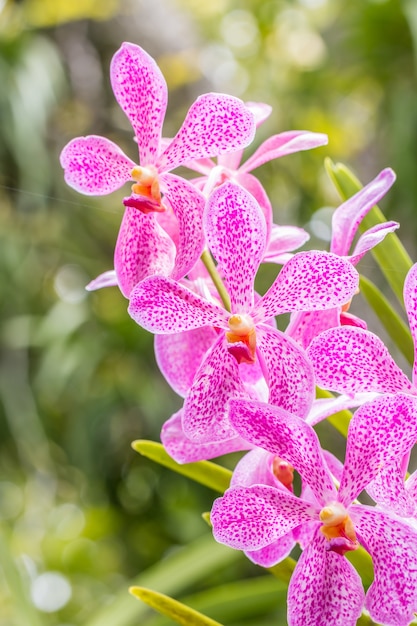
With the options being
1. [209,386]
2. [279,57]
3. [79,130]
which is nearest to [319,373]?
[209,386]

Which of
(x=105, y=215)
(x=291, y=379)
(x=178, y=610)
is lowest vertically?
(x=105, y=215)

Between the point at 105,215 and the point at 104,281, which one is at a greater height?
the point at 104,281

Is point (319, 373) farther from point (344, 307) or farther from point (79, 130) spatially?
point (79, 130)

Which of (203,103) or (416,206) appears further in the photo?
(416,206)

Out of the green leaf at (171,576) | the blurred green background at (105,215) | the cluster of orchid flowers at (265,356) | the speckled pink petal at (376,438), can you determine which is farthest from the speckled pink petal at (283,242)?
the blurred green background at (105,215)

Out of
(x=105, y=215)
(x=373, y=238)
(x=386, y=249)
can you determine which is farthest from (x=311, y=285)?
(x=105, y=215)

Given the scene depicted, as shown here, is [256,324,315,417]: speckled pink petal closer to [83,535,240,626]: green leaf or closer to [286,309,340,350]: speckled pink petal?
[286,309,340,350]: speckled pink petal

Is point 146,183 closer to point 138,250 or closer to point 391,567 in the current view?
point 138,250
